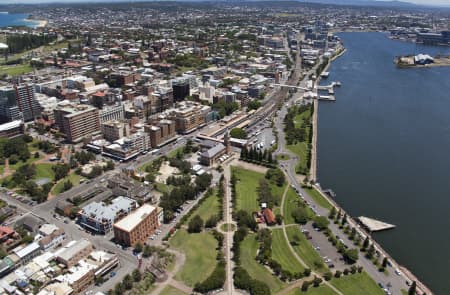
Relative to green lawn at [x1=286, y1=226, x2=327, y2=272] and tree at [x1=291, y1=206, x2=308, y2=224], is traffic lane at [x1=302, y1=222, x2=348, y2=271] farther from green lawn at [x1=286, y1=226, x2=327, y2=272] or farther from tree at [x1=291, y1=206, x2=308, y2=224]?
tree at [x1=291, y1=206, x2=308, y2=224]

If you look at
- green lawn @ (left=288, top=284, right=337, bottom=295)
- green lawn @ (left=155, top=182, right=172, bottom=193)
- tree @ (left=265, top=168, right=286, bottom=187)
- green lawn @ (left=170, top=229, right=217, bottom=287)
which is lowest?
green lawn @ (left=288, top=284, right=337, bottom=295)

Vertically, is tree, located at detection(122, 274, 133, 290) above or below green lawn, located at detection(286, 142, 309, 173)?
below

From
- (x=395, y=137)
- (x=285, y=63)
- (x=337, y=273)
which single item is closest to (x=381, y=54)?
(x=285, y=63)

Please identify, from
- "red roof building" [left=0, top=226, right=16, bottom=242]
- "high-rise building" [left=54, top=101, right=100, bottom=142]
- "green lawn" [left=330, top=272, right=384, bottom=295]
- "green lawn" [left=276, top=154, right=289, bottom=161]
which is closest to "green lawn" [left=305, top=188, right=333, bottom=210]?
"green lawn" [left=276, top=154, right=289, bottom=161]

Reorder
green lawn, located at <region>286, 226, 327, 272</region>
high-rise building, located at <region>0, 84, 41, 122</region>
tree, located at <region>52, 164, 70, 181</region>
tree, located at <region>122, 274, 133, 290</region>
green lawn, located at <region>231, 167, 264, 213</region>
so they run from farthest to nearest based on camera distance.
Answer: high-rise building, located at <region>0, 84, 41, 122</region> < tree, located at <region>52, 164, 70, 181</region> < green lawn, located at <region>231, 167, 264, 213</region> < green lawn, located at <region>286, 226, 327, 272</region> < tree, located at <region>122, 274, 133, 290</region>

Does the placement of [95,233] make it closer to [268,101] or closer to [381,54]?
[268,101]

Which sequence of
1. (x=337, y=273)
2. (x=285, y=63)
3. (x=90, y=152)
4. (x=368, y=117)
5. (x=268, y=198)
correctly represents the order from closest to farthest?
1. (x=337, y=273)
2. (x=268, y=198)
3. (x=90, y=152)
4. (x=368, y=117)
5. (x=285, y=63)
